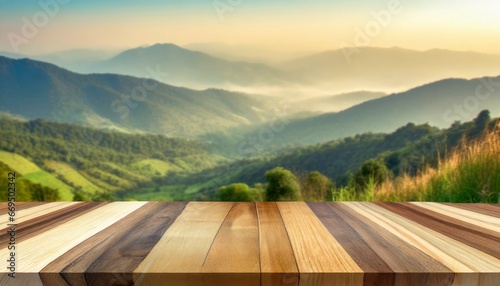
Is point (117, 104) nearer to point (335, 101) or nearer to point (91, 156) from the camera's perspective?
point (91, 156)

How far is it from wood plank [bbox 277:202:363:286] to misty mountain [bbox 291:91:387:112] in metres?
16.4

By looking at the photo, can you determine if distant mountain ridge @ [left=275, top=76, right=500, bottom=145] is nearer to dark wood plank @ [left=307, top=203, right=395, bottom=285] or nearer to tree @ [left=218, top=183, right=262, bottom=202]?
tree @ [left=218, top=183, right=262, bottom=202]

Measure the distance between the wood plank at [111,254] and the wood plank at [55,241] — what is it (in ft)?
0.08

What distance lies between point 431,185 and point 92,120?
2685cm

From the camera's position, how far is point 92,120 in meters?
28.6

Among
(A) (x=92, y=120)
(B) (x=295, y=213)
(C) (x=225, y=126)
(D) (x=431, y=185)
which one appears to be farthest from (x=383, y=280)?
(A) (x=92, y=120)

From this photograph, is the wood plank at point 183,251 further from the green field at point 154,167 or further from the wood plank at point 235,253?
the green field at point 154,167

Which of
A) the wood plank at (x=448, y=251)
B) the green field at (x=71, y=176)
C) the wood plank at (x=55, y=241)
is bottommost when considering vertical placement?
the green field at (x=71, y=176)

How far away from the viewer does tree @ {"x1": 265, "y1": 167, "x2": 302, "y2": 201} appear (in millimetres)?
11852

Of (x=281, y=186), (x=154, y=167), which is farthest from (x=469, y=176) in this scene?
(x=154, y=167)

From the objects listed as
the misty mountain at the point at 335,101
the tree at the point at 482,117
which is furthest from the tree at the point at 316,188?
the misty mountain at the point at 335,101

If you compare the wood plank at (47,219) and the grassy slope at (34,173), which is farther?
the grassy slope at (34,173)

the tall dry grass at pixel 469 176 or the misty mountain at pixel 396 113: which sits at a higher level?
the misty mountain at pixel 396 113

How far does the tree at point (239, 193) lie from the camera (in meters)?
14.3
